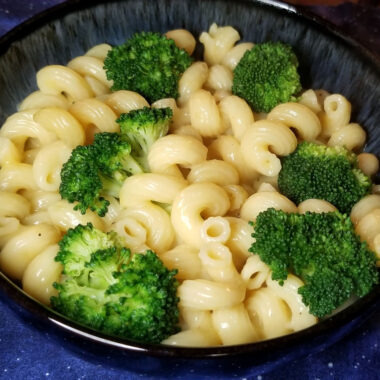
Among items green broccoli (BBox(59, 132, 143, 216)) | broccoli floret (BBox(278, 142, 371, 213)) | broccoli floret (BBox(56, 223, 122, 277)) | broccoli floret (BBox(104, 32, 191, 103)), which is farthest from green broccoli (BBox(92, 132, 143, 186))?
broccoli floret (BBox(278, 142, 371, 213))

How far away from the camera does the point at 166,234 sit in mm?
1431

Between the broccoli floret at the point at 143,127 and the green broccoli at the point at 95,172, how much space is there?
53mm

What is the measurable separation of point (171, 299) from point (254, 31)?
1.11 m

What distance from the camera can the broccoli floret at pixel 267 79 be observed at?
1.74m

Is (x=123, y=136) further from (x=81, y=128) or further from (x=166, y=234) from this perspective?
(x=166, y=234)

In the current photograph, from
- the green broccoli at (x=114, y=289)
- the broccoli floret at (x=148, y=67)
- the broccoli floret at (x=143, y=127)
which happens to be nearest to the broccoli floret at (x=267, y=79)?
the broccoli floret at (x=148, y=67)

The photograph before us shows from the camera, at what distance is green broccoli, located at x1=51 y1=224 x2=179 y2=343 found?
120 cm

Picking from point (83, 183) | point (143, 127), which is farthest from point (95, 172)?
point (143, 127)

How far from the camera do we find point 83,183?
1.40 metres

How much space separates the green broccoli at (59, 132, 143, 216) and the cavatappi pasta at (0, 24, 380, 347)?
4 centimetres

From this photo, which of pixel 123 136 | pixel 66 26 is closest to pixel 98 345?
pixel 123 136

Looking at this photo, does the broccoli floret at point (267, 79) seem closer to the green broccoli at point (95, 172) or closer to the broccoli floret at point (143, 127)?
the broccoli floret at point (143, 127)

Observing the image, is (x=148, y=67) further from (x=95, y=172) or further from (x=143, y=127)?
(x=95, y=172)

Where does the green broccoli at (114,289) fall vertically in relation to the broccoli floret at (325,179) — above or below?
below
